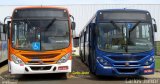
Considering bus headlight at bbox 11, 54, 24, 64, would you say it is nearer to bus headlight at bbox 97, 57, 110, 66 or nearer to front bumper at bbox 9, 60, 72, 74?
front bumper at bbox 9, 60, 72, 74

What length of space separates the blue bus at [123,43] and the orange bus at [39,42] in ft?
4.08

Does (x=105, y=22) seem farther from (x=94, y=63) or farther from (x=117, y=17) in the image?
(x=94, y=63)

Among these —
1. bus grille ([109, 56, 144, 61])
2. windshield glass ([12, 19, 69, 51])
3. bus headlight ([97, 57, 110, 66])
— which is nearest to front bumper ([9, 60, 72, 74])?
windshield glass ([12, 19, 69, 51])

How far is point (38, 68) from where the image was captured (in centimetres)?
1572

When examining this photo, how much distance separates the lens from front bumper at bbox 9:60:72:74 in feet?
51.3

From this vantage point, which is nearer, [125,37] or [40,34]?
[40,34]

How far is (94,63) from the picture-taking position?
655 inches

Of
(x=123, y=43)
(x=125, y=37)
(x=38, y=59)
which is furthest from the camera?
(x=125, y=37)

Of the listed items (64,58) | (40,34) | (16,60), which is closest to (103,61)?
(64,58)

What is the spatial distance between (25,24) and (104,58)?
346cm

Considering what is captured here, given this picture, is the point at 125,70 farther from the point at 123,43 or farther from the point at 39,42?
the point at 39,42

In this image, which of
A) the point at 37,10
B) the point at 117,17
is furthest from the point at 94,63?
the point at 37,10

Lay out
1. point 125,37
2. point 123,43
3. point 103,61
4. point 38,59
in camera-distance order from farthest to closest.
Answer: point 125,37, point 123,43, point 103,61, point 38,59

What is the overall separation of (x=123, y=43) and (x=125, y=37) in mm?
299
